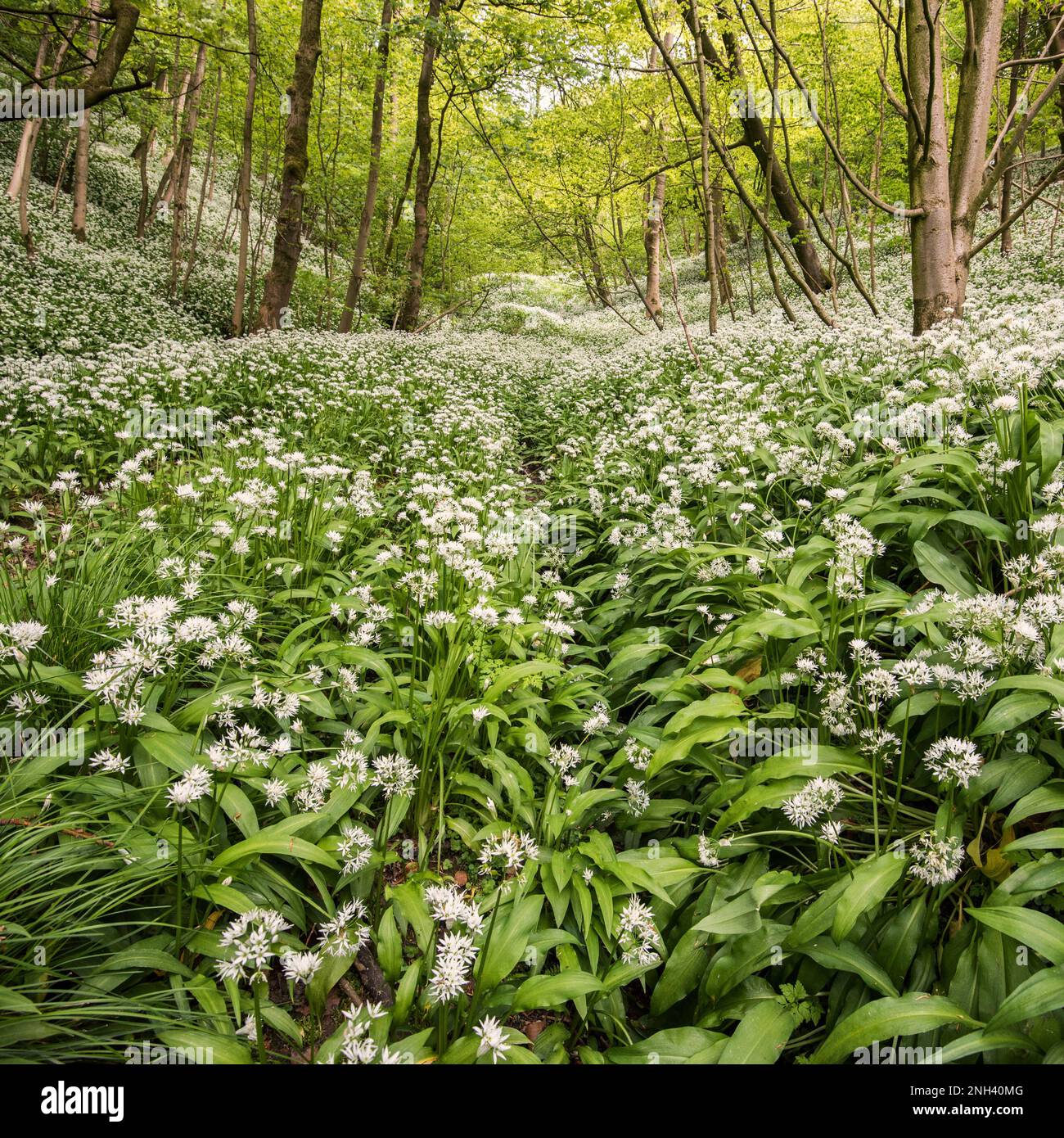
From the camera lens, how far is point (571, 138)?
16234 mm

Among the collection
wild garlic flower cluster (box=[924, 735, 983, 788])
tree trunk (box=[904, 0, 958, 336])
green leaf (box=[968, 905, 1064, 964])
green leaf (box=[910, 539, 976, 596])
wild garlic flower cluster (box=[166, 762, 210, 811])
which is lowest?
green leaf (box=[968, 905, 1064, 964])

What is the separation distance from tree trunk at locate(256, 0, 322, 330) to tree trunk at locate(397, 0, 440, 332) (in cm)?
266

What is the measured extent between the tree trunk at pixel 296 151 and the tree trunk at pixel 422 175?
2.66m

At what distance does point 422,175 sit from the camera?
15.8 metres

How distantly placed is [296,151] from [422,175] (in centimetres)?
509

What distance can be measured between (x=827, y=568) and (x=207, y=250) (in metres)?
29.7

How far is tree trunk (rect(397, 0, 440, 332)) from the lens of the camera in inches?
577

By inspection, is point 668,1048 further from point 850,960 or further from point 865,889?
point 865,889

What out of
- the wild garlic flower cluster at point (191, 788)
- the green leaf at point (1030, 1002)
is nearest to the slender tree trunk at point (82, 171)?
the wild garlic flower cluster at point (191, 788)

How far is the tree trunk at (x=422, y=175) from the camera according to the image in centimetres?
1466

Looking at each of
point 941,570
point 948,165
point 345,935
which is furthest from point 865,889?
point 948,165

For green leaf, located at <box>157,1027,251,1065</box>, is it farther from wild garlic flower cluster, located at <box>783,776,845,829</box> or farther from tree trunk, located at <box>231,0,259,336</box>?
tree trunk, located at <box>231,0,259,336</box>

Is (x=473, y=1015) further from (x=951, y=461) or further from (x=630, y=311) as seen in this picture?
(x=630, y=311)

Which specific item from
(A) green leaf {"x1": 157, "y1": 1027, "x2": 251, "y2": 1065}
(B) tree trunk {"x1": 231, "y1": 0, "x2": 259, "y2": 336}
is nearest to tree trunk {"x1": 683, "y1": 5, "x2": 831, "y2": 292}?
(B) tree trunk {"x1": 231, "y1": 0, "x2": 259, "y2": 336}
